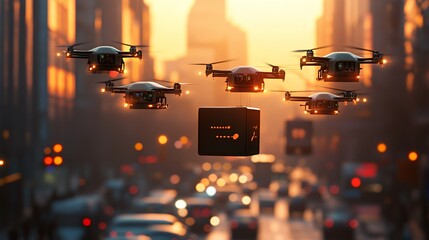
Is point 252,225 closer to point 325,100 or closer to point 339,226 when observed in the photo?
point 339,226

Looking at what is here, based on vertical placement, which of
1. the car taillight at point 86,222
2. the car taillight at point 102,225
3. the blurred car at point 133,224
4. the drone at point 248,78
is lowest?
the car taillight at point 102,225

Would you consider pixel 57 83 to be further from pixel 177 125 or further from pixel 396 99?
pixel 177 125

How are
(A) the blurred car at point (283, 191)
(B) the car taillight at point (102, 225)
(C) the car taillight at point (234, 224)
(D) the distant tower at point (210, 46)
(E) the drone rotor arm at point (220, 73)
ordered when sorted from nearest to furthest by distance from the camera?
(E) the drone rotor arm at point (220, 73) → (D) the distant tower at point (210, 46) → (B) the car taillight at point (102, 225) → (C) the car taillight at point (234, 224) → (A) the blurred car at point (283, 191)

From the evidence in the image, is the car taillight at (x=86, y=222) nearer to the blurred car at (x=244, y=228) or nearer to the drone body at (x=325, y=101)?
the blurred car at (x=244, y=228)

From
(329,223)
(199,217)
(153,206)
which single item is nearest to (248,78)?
(153,206)

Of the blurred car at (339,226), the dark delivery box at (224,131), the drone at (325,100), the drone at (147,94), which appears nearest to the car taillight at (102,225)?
the blurred car at (339,226)

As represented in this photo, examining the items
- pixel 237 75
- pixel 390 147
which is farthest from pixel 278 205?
pixel 237 75
